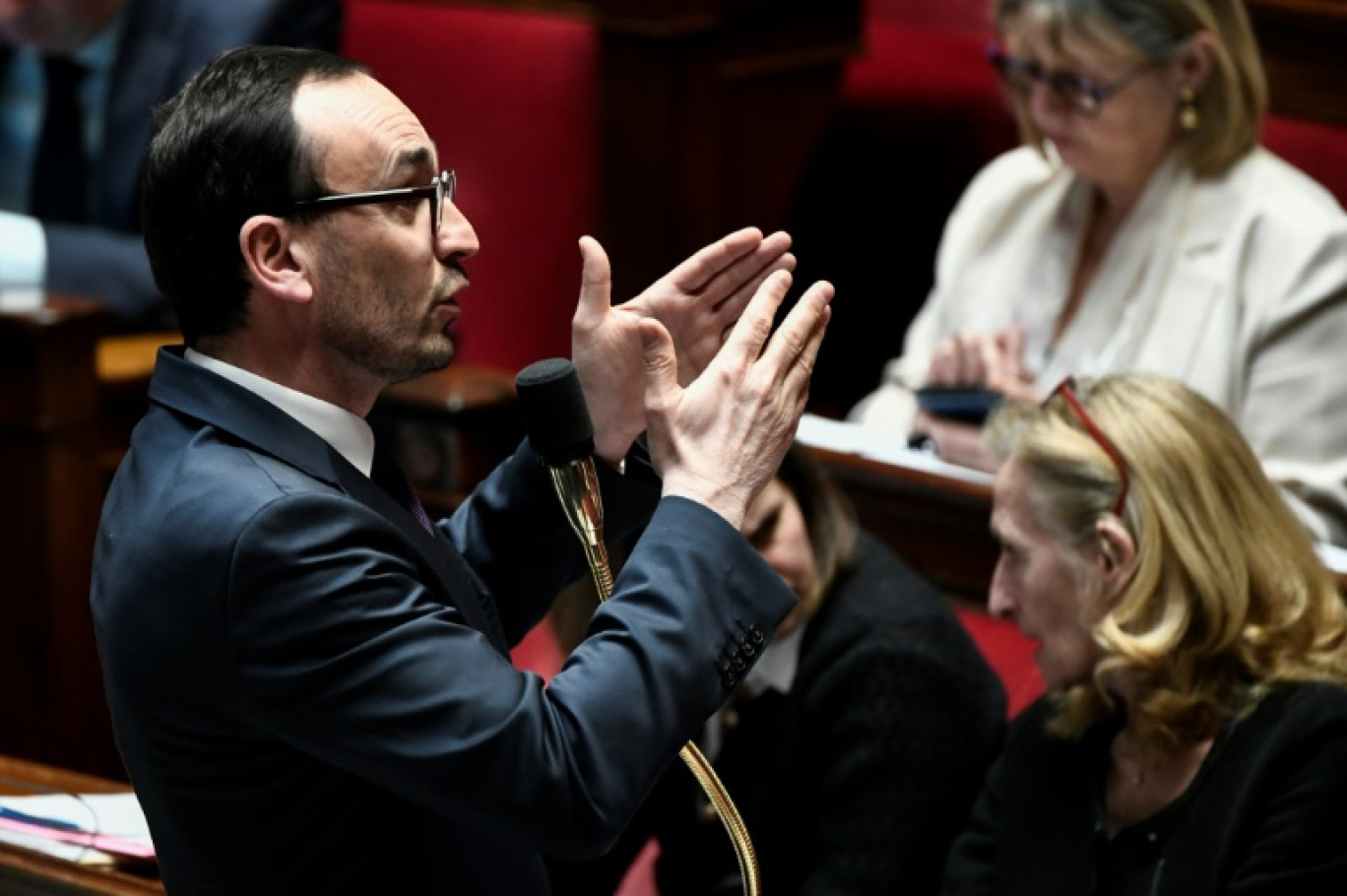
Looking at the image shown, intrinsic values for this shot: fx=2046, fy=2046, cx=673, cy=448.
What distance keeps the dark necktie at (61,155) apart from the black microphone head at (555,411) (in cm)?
170

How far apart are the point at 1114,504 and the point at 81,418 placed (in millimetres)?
1192

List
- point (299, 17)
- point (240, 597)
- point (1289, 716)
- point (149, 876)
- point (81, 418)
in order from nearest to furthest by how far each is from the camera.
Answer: point (240, 597) → point (149, 876) → point (1289, 716) → point (81, 418) → point (299, 17)

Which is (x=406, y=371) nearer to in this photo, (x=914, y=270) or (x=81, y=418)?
(x=81, y=418)

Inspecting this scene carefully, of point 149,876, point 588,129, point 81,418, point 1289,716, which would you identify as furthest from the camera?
point 588,129

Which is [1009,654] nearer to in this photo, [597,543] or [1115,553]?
[1115,553]

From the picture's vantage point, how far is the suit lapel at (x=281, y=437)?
1.00m

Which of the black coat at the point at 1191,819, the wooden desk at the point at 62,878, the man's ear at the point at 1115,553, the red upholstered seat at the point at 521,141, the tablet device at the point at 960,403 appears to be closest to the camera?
the wooden desk at the point at 62,878

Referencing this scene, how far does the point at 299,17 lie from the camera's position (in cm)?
254

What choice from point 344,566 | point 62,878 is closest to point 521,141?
point 62,878

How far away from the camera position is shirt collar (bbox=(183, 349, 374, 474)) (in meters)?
1.03

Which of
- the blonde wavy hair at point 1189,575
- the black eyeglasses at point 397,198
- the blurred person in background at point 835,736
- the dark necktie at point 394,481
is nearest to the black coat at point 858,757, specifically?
the blurred person in background at point 835,736

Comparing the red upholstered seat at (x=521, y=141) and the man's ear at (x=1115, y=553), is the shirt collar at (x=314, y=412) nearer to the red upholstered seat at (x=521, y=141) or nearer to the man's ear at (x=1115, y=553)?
the man's ear at (x=1115, y=553)

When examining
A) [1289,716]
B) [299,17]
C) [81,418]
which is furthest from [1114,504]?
[299,17]

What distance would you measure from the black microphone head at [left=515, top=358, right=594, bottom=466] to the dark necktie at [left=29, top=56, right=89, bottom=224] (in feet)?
5.57
